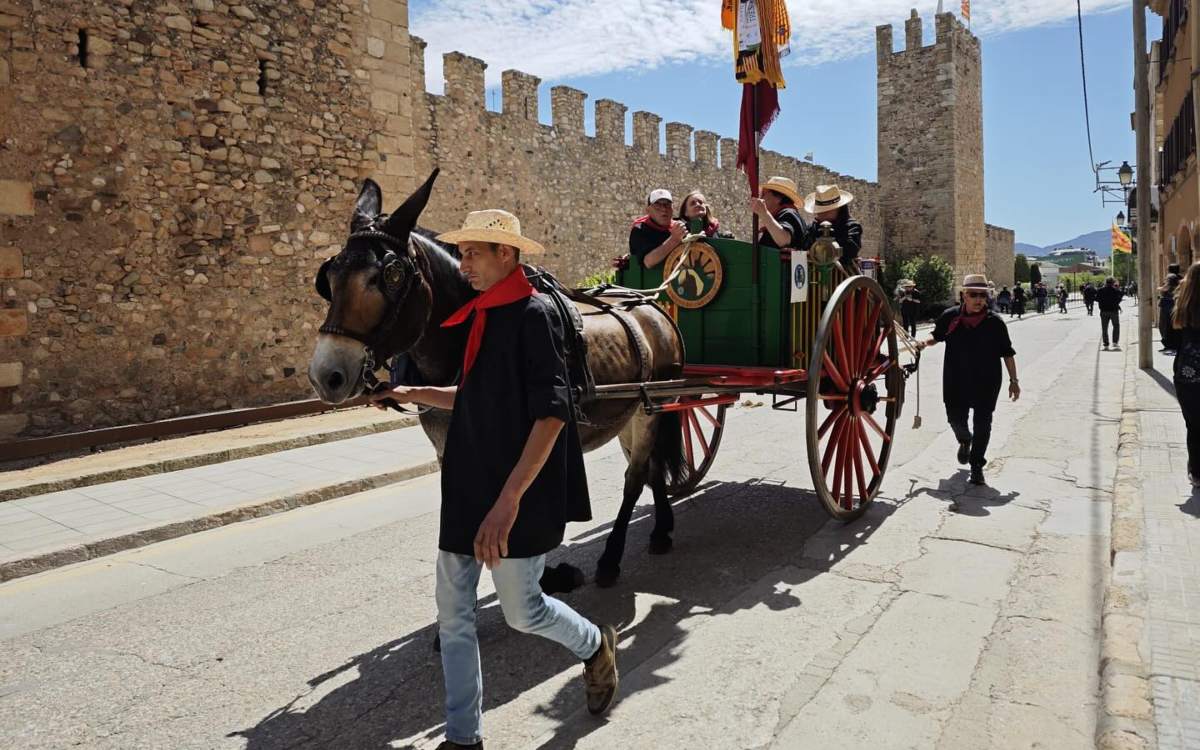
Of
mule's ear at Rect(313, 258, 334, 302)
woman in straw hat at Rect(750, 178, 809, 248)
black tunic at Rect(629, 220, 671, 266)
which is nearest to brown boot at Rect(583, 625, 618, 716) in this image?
mule's ear at Rect(313, 258, 334, 302)

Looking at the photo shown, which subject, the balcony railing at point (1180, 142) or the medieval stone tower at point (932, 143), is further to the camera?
the medieval stone tower at point (932, 143)

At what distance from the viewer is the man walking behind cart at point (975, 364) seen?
657cm

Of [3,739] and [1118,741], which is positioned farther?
[3,739]

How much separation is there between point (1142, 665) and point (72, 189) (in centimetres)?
953

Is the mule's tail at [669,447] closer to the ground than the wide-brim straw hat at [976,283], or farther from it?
closer to the ground

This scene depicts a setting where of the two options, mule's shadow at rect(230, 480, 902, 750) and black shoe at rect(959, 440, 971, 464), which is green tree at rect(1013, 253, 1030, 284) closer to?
black shoe at rect(959, 440, 971, 464)

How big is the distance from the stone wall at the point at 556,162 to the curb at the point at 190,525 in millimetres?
10259

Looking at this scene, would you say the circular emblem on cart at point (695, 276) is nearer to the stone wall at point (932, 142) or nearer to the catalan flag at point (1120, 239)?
the stone wall at point (932, 142)

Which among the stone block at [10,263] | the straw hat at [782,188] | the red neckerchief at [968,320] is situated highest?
the straw hat at [782,188]

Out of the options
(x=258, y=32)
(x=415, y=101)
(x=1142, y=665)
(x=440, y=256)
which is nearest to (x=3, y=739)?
(x=440, y=256)

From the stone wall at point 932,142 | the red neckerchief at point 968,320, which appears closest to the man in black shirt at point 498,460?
the red neckerchief at point 968,320

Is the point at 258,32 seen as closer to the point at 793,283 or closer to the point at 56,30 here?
the point at 56,30

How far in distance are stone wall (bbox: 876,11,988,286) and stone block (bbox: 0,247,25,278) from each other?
3597cm

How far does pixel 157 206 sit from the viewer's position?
30.6 feet
